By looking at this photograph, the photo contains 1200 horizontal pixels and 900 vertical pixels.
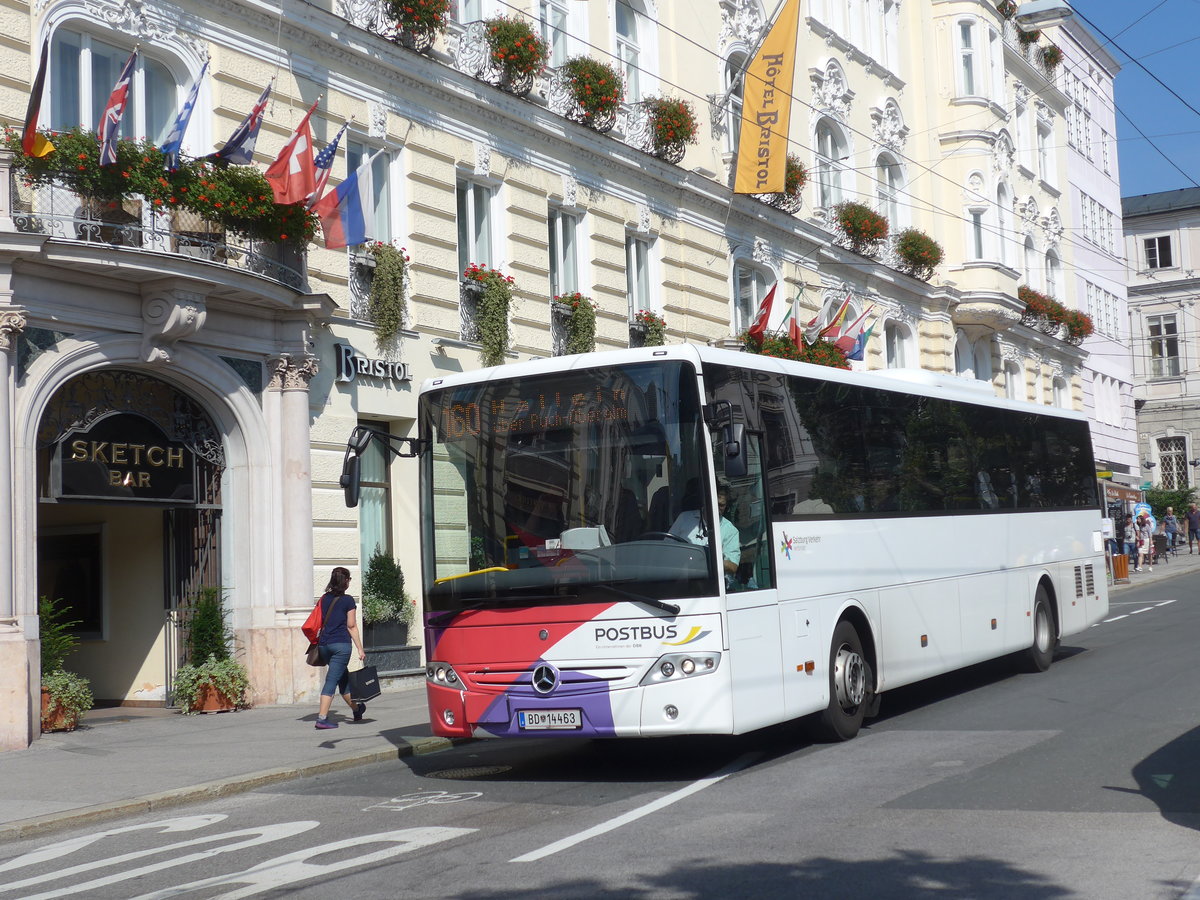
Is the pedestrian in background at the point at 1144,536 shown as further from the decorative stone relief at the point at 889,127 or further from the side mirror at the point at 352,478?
the side mirror at the point at 352,478

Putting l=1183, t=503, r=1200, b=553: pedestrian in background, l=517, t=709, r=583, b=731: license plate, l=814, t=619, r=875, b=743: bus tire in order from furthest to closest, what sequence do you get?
l=1183, t=503, r=1200, b=553: pedestrian in background < l=814, t=619, r=875, b=743: bus tire < l=517, t=709, r=583, b=731: license plate

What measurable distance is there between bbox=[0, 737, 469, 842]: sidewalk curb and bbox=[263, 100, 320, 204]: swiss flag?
6.34 meters

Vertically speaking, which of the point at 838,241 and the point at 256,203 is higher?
the point at 838,241

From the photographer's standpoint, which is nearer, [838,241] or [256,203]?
[256,203]

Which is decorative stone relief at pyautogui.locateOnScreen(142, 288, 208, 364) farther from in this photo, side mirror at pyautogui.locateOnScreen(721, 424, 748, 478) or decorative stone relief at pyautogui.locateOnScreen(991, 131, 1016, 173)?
decorative stone relief at pyautogui.locateOnScreen(991, 131, 1016, 173)

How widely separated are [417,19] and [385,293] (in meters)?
3.85

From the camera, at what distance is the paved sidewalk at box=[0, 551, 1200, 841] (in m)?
11.0

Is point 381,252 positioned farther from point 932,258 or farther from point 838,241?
point 932,258

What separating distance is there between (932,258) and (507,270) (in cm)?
1710

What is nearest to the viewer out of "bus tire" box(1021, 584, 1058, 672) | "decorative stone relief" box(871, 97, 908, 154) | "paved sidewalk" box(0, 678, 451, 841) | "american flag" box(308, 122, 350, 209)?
"paved sidewalk" box(0, 678, 451, 841)

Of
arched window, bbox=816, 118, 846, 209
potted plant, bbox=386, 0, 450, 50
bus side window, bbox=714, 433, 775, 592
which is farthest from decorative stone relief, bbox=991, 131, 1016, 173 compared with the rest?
bus side window, bbox=714, 433, 775, 592

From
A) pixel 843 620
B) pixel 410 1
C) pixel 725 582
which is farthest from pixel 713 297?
pixel 725 582

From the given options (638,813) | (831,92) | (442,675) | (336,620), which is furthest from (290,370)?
(831,92)

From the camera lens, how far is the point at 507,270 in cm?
2236
